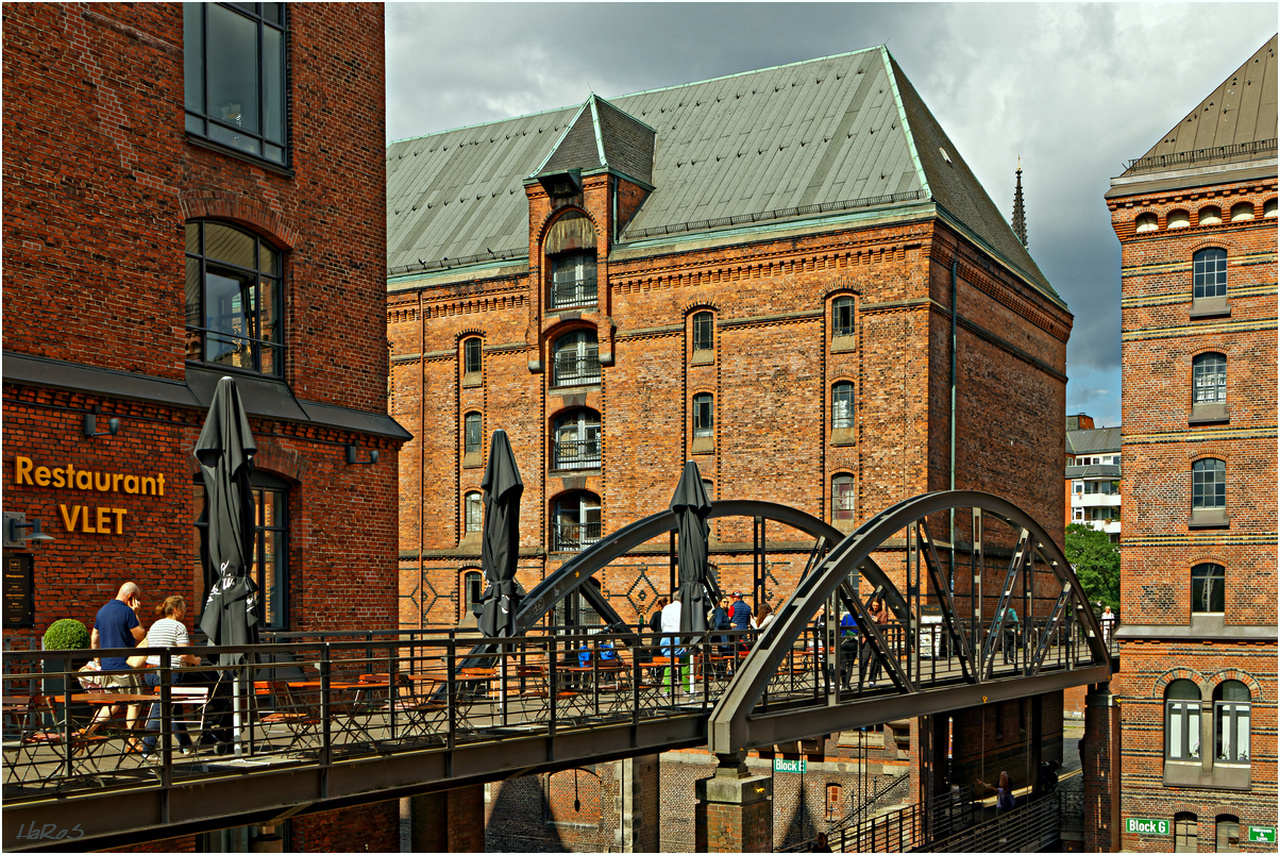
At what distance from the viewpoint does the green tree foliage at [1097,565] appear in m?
68.2

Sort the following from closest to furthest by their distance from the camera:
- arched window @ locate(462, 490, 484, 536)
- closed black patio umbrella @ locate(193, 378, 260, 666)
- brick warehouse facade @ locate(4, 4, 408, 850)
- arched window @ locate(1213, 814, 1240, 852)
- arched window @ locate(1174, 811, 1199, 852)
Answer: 1. closed black patio umbrella @ locate(193, 378, 260, 666)
2. brick warehouse facade @ locate(4, 4, 408, 850)
3. arched window @ locate(1213, 814, 1240, 852)
4. arched window @ locate(1174, 811, 1199, 852)
5. arched window @ locate(462, 490, 484, 536)

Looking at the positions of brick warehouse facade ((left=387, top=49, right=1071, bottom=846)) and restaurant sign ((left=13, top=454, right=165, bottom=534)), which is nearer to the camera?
restaurant sign ((left=13, top=454, right=165, bottom=534))

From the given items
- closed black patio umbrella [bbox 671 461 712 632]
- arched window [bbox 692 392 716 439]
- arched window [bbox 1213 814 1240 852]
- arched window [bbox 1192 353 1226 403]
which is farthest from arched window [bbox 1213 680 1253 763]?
closed black patio umbrella [bbox 671 461 712 632]

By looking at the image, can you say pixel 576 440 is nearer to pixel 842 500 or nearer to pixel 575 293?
pixel 575 293

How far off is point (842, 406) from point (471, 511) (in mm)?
11038

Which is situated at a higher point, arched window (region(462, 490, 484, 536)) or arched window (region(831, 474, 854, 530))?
arched window (region(831, 474, 854, 530))

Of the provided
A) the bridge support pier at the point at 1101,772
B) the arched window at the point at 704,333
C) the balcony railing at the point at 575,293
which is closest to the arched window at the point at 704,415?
the arched window at the point at 704,333

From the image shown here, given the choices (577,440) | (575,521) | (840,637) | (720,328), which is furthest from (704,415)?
(840,637)

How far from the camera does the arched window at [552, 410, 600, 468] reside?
34500 mm

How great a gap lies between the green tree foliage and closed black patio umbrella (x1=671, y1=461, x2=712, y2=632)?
56.0 m

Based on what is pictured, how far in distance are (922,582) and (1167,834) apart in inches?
291

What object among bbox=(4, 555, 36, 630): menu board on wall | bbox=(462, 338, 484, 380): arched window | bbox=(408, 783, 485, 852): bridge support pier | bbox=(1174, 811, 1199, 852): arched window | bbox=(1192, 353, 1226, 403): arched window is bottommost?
bbox=(1174, 811, 1199, 852): arched window

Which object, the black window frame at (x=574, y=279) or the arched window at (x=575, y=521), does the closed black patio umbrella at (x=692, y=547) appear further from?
the black window frame at (x=574, y=279)

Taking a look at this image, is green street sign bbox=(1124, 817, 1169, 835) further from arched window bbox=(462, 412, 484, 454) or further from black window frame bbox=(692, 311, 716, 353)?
arched window bbox=(462, 412, 484, 454)
